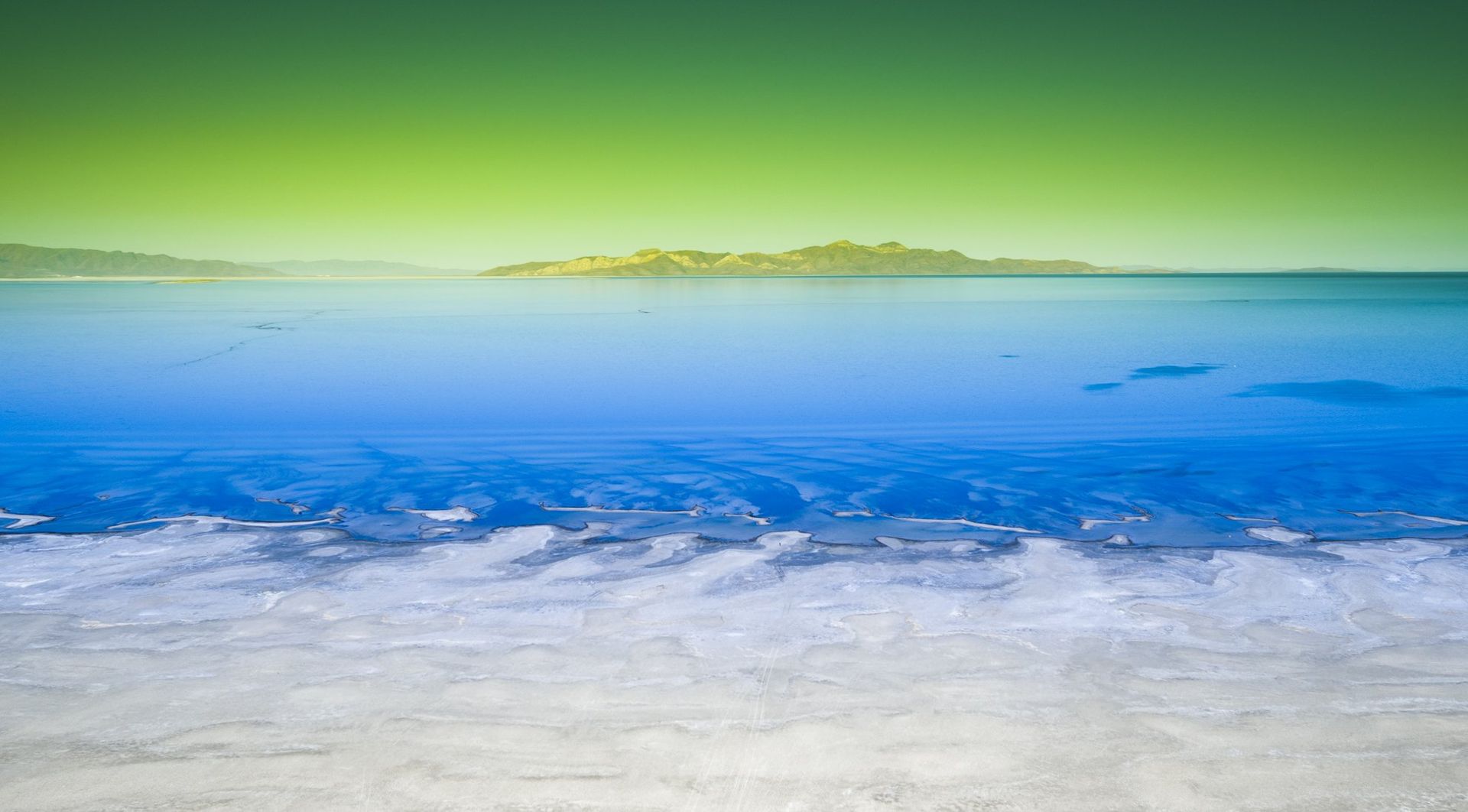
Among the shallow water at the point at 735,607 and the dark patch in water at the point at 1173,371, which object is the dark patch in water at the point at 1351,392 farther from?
the dark patch in water at the point at 1173,371

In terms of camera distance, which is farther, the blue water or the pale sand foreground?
the blue water

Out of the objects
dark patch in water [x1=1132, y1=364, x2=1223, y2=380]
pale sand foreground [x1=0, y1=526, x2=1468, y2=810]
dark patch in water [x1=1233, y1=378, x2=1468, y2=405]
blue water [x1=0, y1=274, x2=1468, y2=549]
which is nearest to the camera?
pale sand foreground [x1=0, y1=526, x2=1468, y2=810]

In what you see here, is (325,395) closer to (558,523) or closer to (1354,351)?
(558,523)

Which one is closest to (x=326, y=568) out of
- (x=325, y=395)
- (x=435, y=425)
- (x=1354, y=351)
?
(x=435, y=425)

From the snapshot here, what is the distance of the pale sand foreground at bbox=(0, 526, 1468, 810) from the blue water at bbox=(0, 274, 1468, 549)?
1.15m

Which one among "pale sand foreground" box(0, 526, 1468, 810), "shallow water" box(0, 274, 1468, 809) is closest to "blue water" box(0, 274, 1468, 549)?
"shallow water" box(0, 274, 1468, 809)

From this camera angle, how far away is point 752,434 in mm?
10984

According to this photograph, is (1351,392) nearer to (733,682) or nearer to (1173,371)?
(1173,371)

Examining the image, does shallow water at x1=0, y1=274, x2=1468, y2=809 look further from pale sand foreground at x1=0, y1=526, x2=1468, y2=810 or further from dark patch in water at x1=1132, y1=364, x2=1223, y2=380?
dark patch in water at x1=1132, y1=364, x2=1223, y2=380

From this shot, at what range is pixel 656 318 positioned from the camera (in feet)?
126

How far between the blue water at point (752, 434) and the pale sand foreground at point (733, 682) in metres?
1.15

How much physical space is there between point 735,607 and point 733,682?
933 mm

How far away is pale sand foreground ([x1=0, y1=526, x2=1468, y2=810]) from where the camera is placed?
9.96ft

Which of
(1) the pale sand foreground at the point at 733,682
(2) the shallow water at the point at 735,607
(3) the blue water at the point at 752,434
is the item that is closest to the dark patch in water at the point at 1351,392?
(3) the blue water at the point at 752,434
